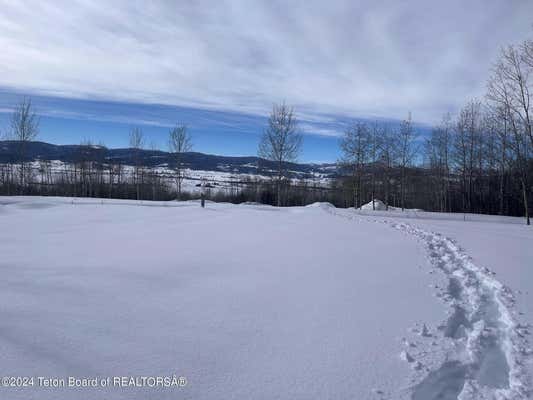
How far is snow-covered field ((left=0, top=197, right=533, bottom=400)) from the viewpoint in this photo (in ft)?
8.37

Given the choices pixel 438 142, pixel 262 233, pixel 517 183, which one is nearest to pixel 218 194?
pixel 438 142

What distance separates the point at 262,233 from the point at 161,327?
6439 mm

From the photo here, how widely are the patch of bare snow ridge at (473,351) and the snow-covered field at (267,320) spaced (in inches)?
0.6

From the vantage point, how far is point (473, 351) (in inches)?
122

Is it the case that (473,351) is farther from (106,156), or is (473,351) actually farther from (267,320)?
(106,156)

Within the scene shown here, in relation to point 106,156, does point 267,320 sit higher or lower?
lower

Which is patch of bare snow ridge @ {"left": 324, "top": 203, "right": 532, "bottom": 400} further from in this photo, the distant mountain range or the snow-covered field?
the distant mountain range

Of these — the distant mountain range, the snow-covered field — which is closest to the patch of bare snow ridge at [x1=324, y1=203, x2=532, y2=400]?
the snow-covered field

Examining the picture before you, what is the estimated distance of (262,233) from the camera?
9742 mm

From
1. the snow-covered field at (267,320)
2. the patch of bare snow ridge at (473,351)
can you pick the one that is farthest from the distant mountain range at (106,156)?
the patch of bare snow ridge at (473,351)

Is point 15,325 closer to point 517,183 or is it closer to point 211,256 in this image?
point 211,256

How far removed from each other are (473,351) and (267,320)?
2.00 m

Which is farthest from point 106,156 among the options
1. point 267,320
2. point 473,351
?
point 473,351

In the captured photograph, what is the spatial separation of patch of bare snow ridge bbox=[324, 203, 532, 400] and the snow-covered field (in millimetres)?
15
